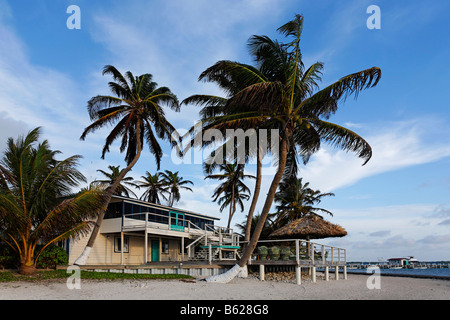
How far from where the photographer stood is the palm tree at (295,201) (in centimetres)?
3891

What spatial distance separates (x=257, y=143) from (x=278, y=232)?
566 cm

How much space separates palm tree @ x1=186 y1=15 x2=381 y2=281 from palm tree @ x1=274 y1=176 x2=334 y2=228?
21773mm

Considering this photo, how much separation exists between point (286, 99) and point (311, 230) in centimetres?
822

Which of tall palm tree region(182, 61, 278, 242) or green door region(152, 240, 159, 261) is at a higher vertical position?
tall palm tree region(182, 61, 278, 242)

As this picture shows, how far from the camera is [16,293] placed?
11.0 metres

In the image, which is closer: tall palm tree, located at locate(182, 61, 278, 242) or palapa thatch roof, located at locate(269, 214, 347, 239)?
tall palm tree, located at locate(182, 61, 278, 242)

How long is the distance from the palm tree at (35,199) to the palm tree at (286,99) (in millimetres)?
6371

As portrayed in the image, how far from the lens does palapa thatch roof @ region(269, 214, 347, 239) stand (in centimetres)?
2108

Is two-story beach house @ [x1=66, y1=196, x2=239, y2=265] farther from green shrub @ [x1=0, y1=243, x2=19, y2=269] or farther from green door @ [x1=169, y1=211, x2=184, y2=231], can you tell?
green shrub @ [x1=0, y1=243, x2=19, y2=269]

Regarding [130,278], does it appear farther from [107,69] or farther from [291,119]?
[107,69]

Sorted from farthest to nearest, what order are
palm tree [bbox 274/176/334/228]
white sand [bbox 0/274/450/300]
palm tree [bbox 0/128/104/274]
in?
palm tree [bbox 274/176/334/228] < palm tree [bbox 0/128/104/274] < white sand [bbox 0/274/450/300]

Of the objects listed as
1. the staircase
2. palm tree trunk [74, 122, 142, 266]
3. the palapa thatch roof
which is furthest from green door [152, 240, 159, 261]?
the palapa thatch roof

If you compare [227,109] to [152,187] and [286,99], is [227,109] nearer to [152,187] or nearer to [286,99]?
[286,99]

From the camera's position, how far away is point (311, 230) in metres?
21.0
